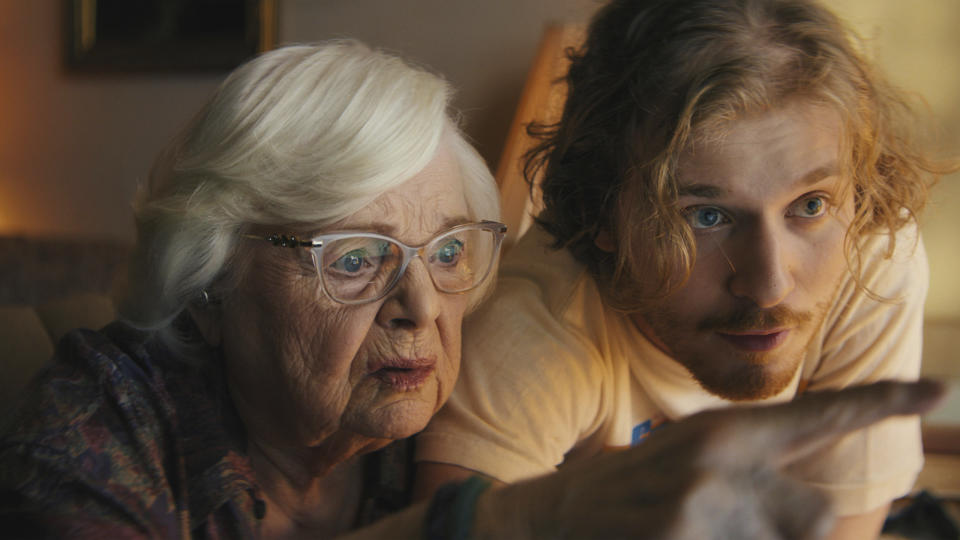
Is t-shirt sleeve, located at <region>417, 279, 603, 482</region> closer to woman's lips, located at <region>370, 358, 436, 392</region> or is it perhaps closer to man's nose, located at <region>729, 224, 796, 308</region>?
woman's lips, located at <region>370, 358, 436, 392</region>

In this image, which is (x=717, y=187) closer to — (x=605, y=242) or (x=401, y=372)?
(x=605, y=242)

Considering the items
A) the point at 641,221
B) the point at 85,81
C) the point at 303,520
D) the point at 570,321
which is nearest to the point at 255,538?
the point at 303,520

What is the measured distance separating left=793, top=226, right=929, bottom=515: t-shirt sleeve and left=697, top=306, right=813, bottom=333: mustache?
0.26 meters

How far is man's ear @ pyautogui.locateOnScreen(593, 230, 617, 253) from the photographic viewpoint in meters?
1.20

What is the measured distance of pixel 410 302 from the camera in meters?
0.99

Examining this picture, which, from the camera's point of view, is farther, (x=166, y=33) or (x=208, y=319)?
(x=166, y=33)

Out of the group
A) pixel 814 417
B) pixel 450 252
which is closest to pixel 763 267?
pixel 450 252

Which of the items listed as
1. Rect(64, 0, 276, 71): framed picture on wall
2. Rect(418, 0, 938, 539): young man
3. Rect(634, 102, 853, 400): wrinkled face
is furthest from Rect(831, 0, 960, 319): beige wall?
Rect(64, 0, 276, 71): framed picture on wall

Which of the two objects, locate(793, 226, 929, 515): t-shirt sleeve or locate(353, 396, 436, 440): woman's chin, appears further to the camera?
locate(793, 226, 929, 515): t-shirt sleeve

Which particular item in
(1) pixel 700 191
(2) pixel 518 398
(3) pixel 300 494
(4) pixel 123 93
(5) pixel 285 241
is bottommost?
(4) pixel 123 93

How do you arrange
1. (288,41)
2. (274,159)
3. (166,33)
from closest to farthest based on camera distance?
(274,159)
(288,41)
(166,33)

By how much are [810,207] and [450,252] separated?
48 centimetres

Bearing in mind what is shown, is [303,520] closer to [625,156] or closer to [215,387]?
[215,387]

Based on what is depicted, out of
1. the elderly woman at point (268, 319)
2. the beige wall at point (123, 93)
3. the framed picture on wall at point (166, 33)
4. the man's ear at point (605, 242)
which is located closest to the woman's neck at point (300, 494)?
the elderly woman at point (268, 319)
